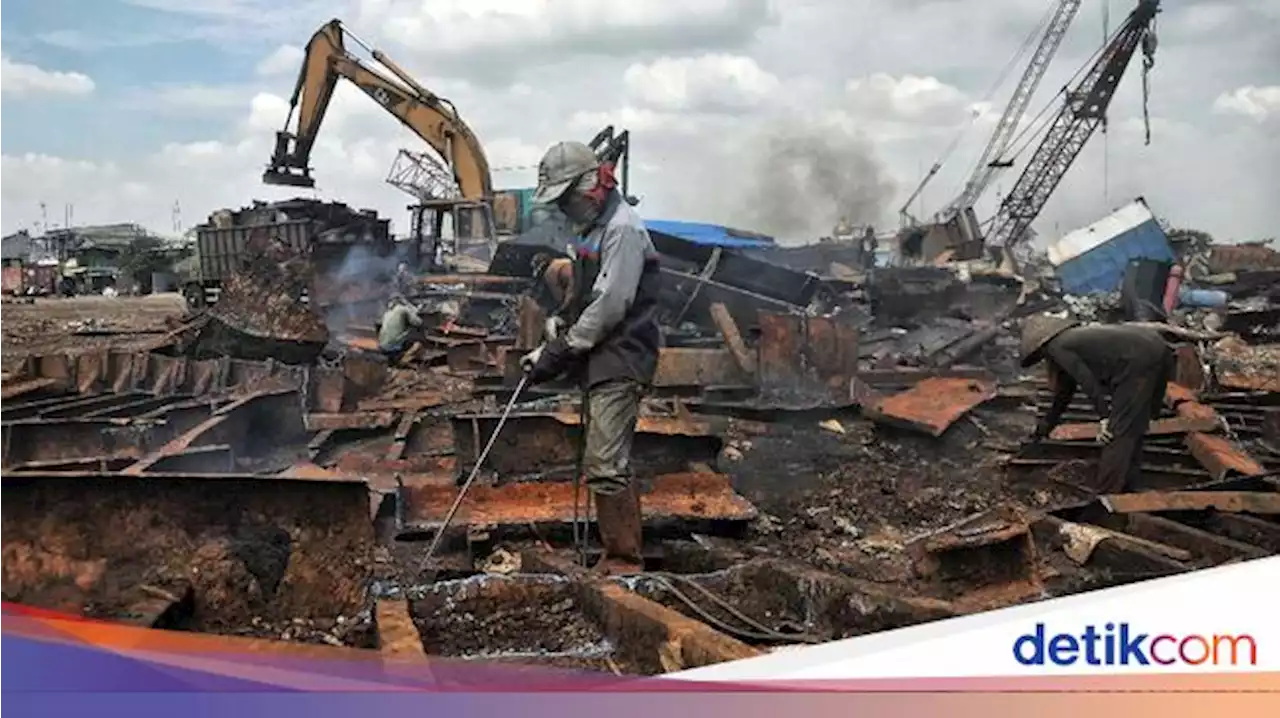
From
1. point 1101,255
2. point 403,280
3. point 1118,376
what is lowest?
point 1118,376

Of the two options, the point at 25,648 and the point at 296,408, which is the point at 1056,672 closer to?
the point at 25,648

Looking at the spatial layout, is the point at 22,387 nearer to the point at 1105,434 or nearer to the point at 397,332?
the point at 397,332

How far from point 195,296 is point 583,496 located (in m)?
6.48

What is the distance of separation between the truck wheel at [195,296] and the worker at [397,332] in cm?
169

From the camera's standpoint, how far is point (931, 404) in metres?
6.38

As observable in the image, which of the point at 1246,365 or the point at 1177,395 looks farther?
the point at 1246,365

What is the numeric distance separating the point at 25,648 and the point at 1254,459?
5.16m

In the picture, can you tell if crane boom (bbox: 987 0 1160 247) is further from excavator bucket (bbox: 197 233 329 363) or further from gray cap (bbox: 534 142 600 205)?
excavator bucket (bbox: 197 233 329 363)

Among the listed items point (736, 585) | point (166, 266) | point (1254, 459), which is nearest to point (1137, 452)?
point (1254, 459)

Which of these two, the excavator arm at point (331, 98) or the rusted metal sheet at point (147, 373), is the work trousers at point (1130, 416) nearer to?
the excavator arm at point (331, 98)

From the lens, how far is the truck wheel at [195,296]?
8945 mm

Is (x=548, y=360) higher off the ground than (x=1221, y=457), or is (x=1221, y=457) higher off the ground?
(x=548, y=360)

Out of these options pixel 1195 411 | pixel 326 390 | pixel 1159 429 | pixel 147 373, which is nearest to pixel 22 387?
pixel 147 373

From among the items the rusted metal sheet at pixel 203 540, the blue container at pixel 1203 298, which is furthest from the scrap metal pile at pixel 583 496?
the blue container at pixel 1203 298
